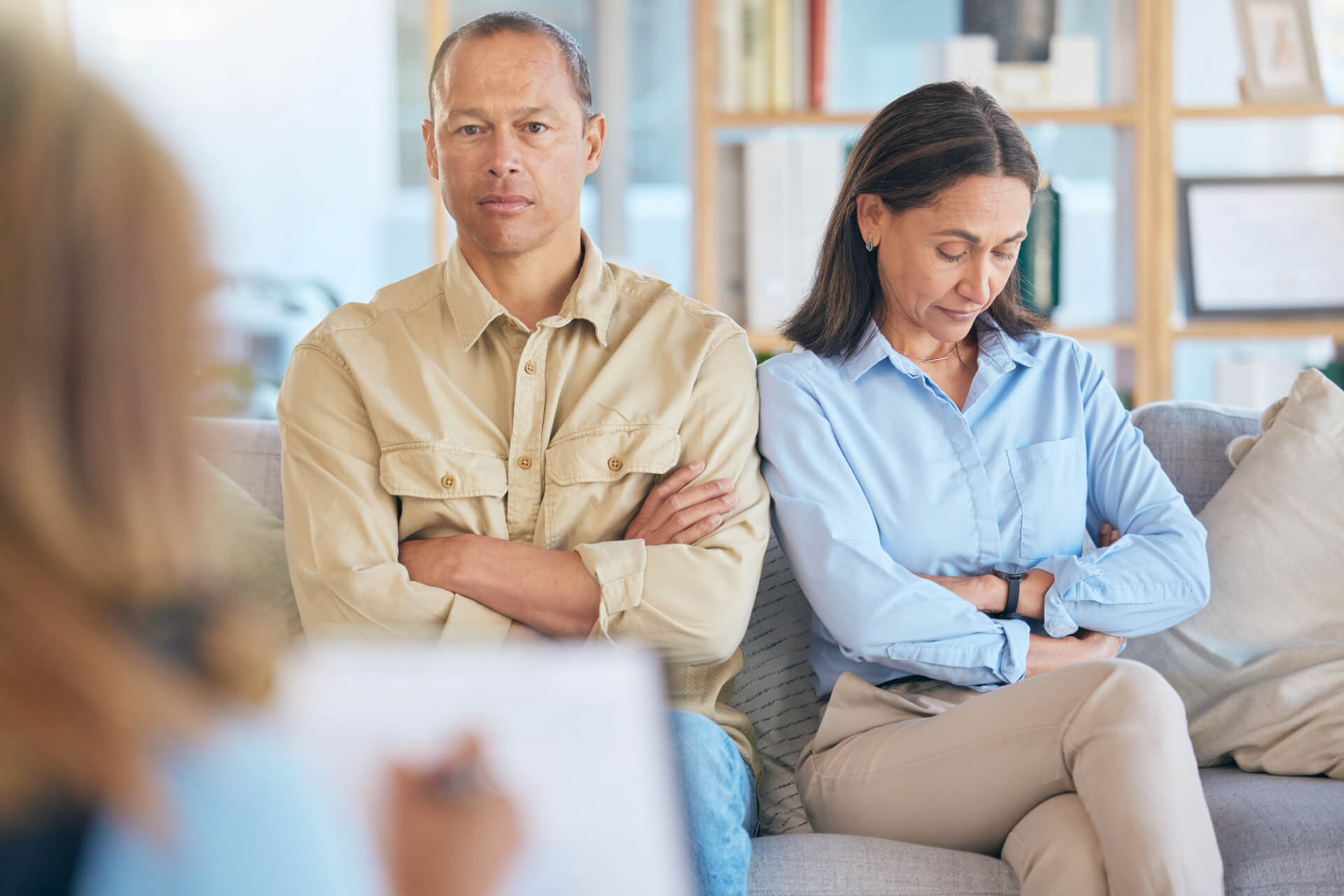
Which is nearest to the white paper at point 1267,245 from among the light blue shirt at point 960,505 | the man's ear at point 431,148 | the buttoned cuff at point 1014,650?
the light blue shirt at point 960,505

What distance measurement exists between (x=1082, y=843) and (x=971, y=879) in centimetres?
14

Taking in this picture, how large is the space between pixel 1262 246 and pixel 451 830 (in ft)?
9.79

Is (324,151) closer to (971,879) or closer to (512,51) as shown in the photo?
(512,51)

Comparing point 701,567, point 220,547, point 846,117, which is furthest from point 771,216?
point 220,547

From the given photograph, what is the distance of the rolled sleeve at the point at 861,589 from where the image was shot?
1469 mm

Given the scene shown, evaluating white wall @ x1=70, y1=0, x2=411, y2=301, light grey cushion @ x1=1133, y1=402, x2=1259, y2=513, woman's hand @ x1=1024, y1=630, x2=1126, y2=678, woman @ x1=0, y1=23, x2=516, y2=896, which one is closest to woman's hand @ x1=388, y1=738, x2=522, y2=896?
woman @ x1=0, y1=23, x2=516, y2=896

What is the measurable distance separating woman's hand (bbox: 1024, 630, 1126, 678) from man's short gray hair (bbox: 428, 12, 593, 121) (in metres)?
0.98

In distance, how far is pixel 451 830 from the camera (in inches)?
15.4

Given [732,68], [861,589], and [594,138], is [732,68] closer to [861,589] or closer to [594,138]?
[594,138]

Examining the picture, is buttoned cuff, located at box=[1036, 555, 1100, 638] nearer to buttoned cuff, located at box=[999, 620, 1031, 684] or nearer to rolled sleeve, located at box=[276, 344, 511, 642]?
buttoned cuff, located at box=[999, 620, 1031, 684]

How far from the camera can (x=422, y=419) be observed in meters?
1.56

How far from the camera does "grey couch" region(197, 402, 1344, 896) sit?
1321 millimetres

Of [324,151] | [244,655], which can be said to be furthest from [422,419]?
[324,151]

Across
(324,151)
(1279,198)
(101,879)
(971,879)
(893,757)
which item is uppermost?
(324,151)
